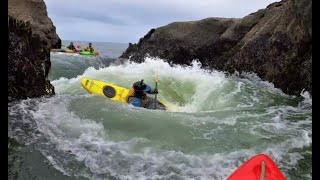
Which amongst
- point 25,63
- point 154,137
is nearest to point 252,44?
point 154,137

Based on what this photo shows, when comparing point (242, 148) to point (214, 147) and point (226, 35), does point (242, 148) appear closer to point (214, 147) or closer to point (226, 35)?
point (214, 147)

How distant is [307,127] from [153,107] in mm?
4087

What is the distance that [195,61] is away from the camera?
70.3 ft

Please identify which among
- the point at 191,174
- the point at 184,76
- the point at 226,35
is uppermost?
the point at 226,35

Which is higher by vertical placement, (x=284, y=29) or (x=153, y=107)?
(x=284, y=29)

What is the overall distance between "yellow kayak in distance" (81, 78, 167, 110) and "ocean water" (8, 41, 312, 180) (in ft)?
1.88

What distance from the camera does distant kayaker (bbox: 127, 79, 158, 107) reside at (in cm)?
1098

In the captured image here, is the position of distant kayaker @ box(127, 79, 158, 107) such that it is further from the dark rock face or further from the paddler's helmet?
the dark rock face

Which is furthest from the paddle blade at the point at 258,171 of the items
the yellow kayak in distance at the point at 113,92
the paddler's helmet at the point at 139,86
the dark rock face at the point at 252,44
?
the paddler's helmet at the point at 139,86

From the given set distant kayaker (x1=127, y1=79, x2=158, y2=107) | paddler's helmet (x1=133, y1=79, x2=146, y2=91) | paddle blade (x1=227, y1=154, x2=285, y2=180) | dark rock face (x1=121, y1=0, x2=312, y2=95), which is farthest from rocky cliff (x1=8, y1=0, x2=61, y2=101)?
dark rock face (x1=121, y1=0, x2=312, y2=95)

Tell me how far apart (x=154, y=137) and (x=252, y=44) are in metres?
10.0

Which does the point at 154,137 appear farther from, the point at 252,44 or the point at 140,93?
the point at 252,44

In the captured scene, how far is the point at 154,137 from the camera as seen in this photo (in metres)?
8.31

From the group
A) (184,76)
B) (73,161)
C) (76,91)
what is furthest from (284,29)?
(73,161)
